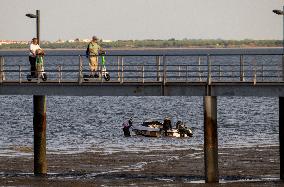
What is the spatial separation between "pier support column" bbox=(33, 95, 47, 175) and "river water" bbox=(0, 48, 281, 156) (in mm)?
10801

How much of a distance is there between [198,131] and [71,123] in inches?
532

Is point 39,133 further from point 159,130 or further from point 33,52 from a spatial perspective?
point 159,130

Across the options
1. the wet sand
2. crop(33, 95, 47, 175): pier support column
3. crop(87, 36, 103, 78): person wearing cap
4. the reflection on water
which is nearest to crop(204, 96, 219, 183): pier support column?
the wet sand

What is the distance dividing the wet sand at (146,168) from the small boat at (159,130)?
9468 millimetres

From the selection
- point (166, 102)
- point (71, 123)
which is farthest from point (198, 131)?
point (166, 102)

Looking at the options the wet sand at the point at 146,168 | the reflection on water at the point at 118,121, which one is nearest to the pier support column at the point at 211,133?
the wet sand at the point at 146,168

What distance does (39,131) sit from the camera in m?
52.1

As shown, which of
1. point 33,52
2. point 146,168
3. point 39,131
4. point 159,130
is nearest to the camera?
point 33,52

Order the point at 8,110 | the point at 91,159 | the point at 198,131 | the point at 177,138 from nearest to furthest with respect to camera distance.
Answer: the point at 91,159
the point at 177,138
the point at 198,131
the point at 8,110

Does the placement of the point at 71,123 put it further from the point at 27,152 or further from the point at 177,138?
the point at 27,152

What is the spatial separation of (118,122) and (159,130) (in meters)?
16.2

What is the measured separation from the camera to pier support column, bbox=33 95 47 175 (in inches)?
2040

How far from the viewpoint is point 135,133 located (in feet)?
252

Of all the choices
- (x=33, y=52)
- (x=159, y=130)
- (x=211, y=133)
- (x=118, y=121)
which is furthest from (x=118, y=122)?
(x=211, y=133)
